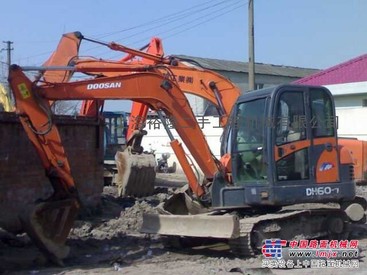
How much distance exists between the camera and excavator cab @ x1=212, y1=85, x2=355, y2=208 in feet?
32.9

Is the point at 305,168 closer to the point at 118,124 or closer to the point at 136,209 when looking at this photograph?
the point at 136,209

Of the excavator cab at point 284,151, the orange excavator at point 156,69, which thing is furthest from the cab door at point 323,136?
the orange excavator at point 156,69

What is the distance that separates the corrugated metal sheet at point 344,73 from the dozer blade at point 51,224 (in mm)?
23013

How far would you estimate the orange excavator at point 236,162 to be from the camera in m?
9.68

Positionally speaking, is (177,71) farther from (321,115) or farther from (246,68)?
(246,68)

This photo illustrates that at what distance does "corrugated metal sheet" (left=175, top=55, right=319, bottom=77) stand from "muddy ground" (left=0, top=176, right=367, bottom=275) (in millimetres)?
30397

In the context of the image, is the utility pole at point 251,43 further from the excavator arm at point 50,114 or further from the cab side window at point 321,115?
the excavator arm at point 50,114

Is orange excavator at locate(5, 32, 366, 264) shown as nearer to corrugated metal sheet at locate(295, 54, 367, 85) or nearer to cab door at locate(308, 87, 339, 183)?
cab door at locate(308, 87, 339, 183)

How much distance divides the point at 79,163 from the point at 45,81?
4.11m

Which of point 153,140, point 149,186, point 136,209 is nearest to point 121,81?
point 136,209

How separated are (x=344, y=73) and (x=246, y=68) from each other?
17130mm

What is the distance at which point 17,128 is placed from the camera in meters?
12.2

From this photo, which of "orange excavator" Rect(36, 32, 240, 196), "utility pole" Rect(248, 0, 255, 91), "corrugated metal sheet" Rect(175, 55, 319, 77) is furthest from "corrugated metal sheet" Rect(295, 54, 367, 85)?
"orange excavator" Rect(36, 32, 240, 196)

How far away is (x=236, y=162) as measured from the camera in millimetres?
10492
